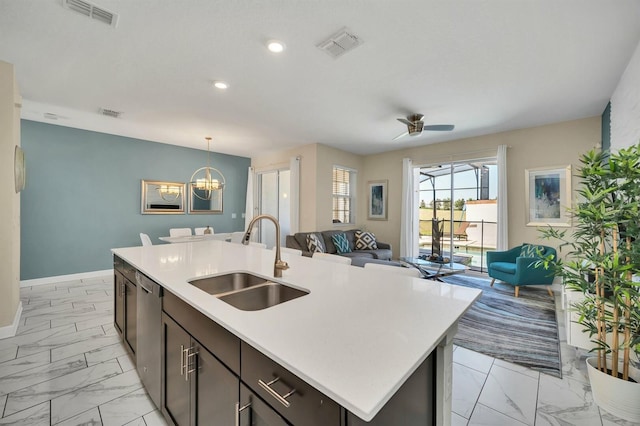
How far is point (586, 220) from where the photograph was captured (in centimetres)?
173

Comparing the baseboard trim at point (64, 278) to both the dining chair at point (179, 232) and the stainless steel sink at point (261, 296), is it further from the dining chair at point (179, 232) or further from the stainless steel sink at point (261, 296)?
the stainless steel sink at point (261, 296)

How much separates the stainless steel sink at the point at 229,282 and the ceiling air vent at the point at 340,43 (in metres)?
2.00

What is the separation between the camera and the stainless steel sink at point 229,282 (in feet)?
5.73

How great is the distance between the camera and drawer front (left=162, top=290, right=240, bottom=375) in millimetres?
1021

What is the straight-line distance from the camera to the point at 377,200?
6527 millimetres

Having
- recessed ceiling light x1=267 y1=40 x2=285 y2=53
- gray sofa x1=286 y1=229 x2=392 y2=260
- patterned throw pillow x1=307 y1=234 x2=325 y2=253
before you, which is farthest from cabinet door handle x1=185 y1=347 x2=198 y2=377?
patterned throw pillow x1=307 y1=234 x2=325 y2=253

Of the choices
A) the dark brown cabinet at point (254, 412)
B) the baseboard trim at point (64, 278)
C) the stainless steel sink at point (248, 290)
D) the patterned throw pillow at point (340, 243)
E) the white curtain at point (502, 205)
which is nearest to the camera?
the dark brown cabinet at point (254, 412)

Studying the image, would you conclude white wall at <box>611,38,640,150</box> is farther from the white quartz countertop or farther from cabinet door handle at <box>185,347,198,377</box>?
cabinet door handle at <box>185,347,198,377</box>

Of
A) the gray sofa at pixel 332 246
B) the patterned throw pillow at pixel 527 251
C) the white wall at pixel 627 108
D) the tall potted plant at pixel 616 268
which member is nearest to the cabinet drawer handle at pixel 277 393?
the tall potted plant at pixel 616 268

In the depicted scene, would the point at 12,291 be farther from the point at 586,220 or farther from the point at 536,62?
the point at 536,62

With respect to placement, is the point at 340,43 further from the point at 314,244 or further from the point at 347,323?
the point at 314,244

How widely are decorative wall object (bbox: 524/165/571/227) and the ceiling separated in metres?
0.86

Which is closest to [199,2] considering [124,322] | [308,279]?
[308,279]

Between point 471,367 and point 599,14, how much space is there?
291 centimetres
